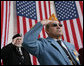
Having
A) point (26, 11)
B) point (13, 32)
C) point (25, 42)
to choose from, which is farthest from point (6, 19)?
point (25, 42)

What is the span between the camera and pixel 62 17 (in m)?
4.33

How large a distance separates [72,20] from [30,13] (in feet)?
3.95

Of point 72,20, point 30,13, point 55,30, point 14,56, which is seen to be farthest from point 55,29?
point 72,20

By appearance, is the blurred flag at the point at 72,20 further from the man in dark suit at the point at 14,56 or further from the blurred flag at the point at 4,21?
the man in dark suit at the point at 14,56

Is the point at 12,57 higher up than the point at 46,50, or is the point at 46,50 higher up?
the point at 46,50

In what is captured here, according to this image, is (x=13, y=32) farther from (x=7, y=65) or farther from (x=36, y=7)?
(x=7, y=65)

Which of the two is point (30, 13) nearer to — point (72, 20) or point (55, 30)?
point (72, 20)

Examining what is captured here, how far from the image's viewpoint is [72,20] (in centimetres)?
415

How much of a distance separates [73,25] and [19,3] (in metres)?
1.61

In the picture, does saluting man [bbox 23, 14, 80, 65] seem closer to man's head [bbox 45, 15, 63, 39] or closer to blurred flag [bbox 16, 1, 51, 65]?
man's head [bbox 45, 15, 63, 39]

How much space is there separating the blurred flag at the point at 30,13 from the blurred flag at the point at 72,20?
438 millimetres

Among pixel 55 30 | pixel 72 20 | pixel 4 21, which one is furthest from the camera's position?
pixel 72 20

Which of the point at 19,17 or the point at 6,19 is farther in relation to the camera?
the point at 19,17

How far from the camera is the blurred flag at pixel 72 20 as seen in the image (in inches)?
155
